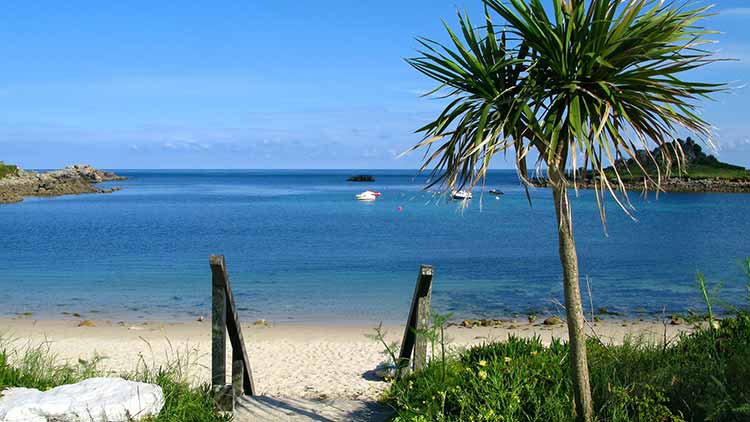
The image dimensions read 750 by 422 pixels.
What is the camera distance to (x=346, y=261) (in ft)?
92.5

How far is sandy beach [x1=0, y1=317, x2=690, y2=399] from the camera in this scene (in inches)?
392

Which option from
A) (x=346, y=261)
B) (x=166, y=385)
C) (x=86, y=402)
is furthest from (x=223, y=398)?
(x=346, y=261)

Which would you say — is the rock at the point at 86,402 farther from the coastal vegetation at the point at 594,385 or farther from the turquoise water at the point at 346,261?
the turquoise water at the point at 346,261

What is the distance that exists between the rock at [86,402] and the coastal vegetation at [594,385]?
2.13 m

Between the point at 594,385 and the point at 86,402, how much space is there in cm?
425

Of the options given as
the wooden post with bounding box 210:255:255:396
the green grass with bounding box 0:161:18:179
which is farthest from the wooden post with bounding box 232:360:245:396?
the green grass with bounding box 0:161:18:179

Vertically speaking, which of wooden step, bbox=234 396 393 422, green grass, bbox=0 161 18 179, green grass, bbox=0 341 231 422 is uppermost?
green grass, bbox=0 161 18 179

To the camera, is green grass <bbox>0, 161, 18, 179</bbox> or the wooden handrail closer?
the wooden handrail

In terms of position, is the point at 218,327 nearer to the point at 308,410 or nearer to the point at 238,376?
the point at 238,376

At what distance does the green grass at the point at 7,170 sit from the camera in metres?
82.1

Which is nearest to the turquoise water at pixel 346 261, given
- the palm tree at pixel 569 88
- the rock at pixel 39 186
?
the palm tree at pixel 569 88

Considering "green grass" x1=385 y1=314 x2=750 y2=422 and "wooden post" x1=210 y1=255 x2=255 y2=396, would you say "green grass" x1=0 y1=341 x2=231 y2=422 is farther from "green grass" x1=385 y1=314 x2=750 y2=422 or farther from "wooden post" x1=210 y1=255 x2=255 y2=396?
"green grass" x1=385 y1=314 x2=750 y2=422

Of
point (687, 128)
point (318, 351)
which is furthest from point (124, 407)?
point (318, 351)

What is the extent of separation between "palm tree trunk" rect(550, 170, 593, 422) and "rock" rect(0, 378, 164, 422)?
3.41 m
